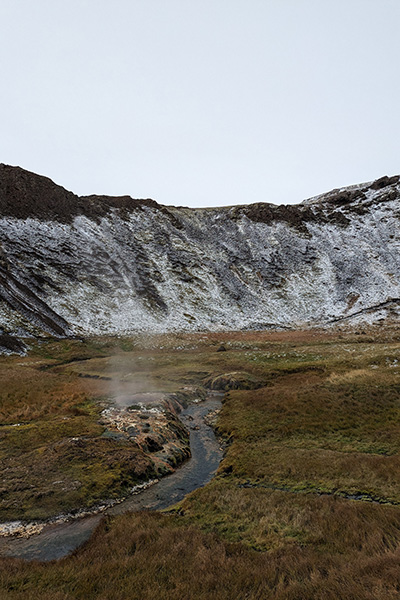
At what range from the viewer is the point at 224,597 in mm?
7242

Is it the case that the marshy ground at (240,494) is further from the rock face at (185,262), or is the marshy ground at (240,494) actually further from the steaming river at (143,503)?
the rock face at (185,262)

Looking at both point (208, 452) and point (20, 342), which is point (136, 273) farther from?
point (208, 452)

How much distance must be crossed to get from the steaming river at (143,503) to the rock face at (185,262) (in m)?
45.6

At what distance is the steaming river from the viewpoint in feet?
33.7

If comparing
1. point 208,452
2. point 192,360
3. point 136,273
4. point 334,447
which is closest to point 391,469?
point 334,447

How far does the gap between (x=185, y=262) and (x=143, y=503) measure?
8793 cm

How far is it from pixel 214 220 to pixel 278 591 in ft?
379

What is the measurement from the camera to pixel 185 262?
9919 centimetres

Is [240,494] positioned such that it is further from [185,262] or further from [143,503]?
[185,262]

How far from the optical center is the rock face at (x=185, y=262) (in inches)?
2854

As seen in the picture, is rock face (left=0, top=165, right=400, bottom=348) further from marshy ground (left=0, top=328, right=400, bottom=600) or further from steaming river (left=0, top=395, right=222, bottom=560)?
steaming river (left=0, top=395, right=222, bottom=560)

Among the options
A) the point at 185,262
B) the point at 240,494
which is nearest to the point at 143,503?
the point at 240,494

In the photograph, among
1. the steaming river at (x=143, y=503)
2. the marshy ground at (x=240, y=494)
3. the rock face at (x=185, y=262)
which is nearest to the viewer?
the marshy ground at (x=240, y=494)

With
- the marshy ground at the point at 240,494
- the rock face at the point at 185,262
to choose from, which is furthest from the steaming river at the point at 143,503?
the rock face at the point at 185,262
